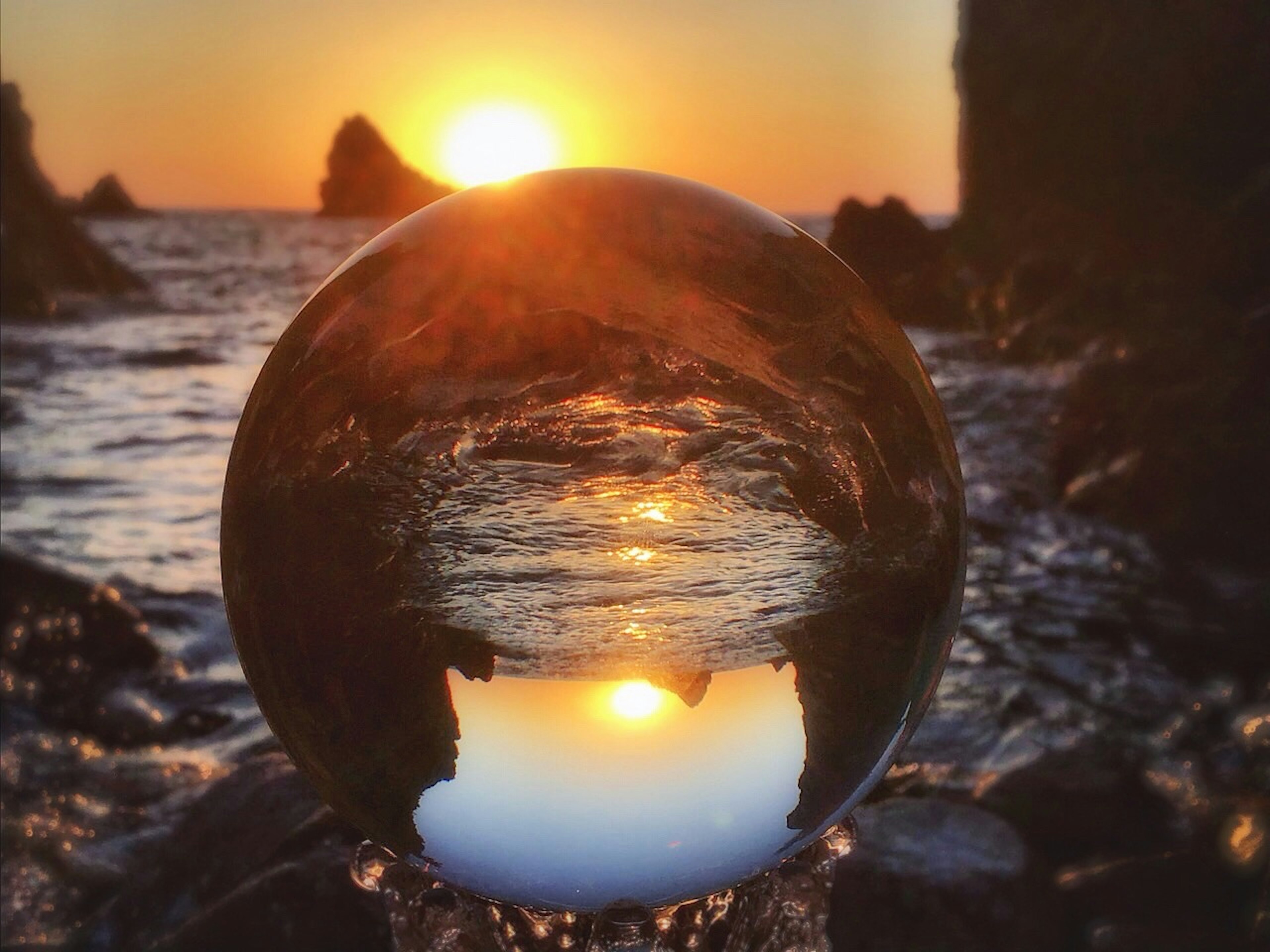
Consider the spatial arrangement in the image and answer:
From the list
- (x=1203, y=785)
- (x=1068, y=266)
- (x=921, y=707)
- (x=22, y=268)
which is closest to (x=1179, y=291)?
(x=1068, y=266)

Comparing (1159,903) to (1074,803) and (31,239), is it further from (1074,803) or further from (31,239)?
(31,239)

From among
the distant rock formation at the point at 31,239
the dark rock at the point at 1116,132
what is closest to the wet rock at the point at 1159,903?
the dark rock at the point at 1116,132

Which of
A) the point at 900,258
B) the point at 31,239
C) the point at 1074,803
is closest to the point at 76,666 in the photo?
the point at 31,239

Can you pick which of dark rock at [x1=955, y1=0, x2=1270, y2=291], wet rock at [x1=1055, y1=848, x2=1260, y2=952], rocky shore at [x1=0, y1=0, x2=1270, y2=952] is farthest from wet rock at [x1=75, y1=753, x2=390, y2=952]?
dark rock at [x1=955, y1=0, x2=1270, y2=291]

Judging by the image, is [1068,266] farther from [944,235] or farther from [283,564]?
[283,564]

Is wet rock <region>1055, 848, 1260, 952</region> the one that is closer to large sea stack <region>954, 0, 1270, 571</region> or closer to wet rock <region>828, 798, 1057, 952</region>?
wet rock <region>828, 798, 1057, 952</region>
